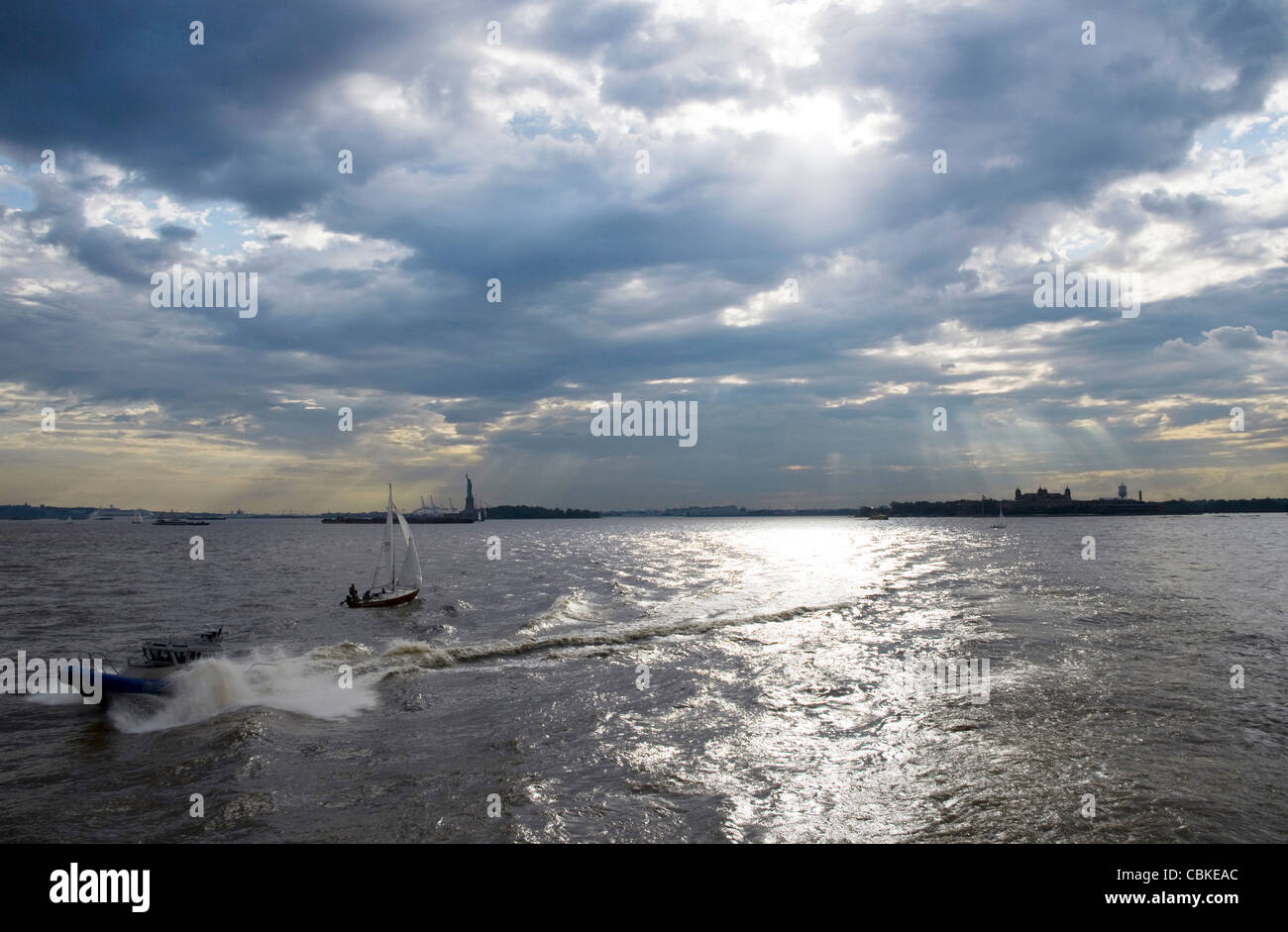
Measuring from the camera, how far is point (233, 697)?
25531mm

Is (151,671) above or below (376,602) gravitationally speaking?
above

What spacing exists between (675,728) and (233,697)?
55.4 ft

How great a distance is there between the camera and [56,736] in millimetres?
21594

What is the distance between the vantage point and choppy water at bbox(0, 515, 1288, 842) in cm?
1494

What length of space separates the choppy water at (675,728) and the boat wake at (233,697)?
140mm

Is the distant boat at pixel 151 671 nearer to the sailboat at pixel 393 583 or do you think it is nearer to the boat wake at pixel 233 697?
the boat wake at pixel 233 697

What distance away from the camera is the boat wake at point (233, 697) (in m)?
23.4

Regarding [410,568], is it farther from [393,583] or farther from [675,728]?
[675,728]

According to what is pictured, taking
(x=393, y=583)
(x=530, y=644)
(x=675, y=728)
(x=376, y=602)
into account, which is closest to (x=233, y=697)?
(x=530, y=644)

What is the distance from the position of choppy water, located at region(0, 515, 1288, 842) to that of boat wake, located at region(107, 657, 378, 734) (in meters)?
0.14

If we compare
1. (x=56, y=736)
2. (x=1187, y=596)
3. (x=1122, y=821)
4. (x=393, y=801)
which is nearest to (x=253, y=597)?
(x=56, y=736)
